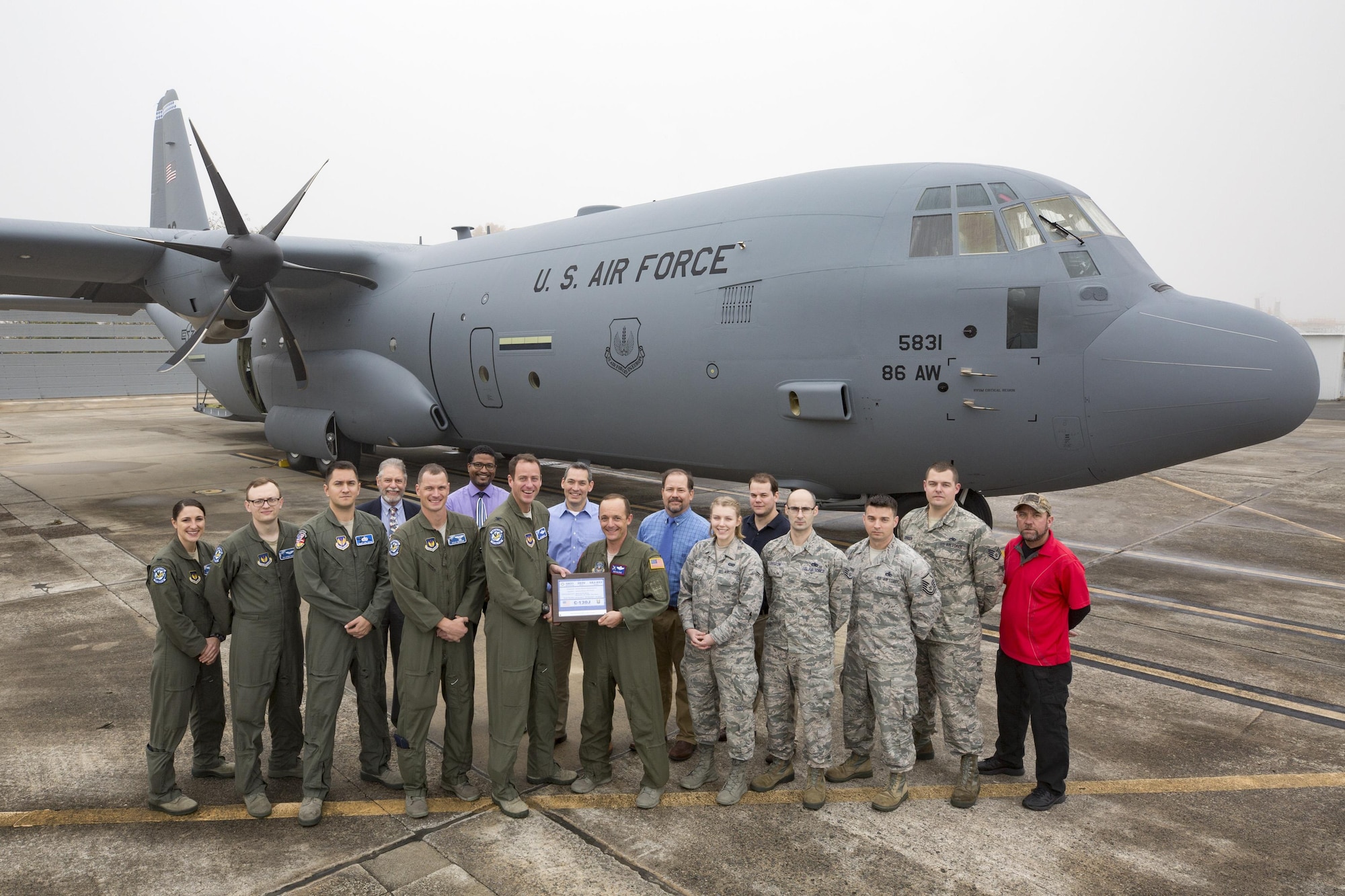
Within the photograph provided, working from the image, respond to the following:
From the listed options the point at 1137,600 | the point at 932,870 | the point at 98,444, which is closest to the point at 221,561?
the point at 932,870

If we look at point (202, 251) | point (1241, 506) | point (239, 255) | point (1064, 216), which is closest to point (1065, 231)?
point (1064, 216)

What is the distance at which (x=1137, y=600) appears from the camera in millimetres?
8461

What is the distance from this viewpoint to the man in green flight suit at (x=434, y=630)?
14.6 feet

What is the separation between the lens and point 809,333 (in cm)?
866

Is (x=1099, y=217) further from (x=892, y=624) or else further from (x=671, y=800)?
(x=671, y=800)

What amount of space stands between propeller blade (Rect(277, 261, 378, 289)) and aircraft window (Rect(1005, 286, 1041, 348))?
10751 millimetres

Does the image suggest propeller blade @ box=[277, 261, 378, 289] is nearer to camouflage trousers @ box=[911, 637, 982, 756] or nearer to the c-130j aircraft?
the c-130j aircraft

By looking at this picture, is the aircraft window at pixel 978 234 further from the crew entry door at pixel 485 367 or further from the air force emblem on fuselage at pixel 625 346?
the crew entry door at pixel 485 367

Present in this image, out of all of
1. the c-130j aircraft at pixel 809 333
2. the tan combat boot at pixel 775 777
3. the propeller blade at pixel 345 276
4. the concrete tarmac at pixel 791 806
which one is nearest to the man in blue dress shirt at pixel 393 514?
the concrete tarmac at pixel 791 806

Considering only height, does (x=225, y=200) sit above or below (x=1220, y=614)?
above

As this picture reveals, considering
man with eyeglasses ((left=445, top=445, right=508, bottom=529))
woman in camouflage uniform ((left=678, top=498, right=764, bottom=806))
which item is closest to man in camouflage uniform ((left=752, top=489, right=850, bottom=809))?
woman in camouflage uniform ((left=678, top=498, right=764, bottom=806))

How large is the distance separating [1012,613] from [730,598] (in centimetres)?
158

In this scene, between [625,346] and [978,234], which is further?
[625,346]

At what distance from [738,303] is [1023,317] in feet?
9.71
